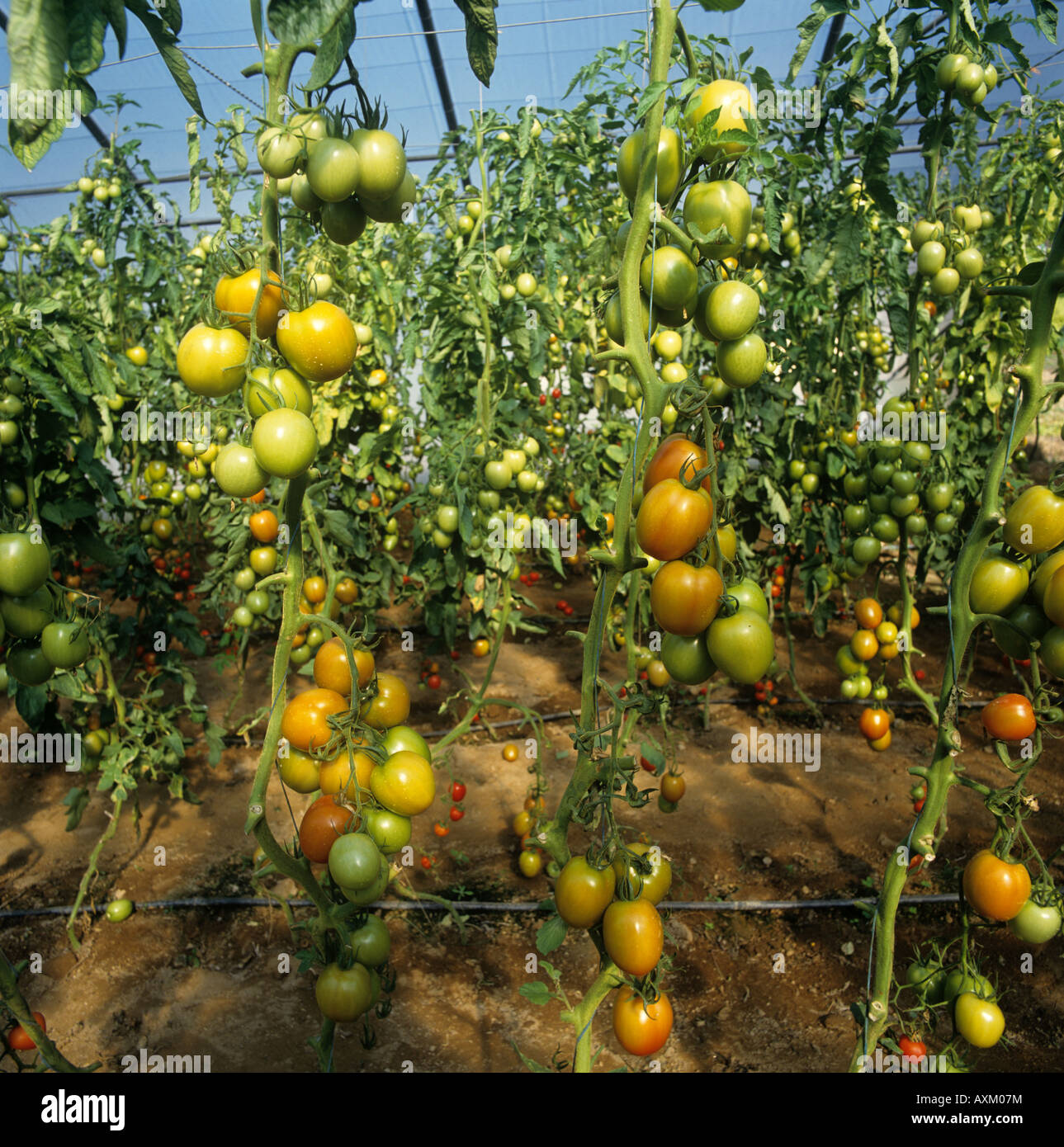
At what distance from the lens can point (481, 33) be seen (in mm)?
930

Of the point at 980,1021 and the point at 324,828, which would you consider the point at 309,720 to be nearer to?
Answer: the point at 324,828

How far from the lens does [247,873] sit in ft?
9.35

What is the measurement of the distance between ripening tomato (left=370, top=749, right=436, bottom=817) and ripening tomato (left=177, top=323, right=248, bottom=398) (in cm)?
57

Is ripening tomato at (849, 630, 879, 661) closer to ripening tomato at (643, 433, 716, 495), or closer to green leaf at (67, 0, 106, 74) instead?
ripening tomato at (643, 433, 716, 495)

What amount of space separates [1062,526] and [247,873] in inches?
106

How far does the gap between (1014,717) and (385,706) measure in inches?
44.6

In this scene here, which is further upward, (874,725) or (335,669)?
(335,669)

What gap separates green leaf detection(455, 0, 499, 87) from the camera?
0.90m

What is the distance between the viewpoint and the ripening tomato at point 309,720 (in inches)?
47.6

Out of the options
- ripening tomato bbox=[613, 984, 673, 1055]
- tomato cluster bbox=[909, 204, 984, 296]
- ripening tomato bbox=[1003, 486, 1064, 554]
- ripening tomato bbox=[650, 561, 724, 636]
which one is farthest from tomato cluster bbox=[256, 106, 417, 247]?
tomato cluster bbox=[909, 204, 984, 296]

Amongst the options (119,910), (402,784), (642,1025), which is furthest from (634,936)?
(119,910)

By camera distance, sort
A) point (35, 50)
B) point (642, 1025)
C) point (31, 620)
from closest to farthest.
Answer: point (35, 50)
point (642, 1025)
point (31, 620)
